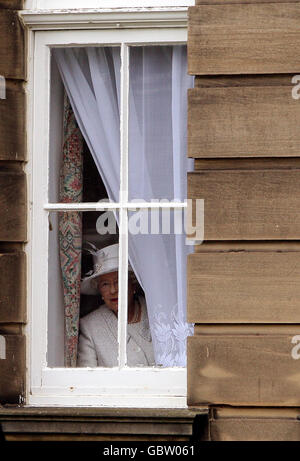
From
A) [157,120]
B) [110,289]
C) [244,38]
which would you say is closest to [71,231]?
[110,289]

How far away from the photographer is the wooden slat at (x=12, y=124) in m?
4.95

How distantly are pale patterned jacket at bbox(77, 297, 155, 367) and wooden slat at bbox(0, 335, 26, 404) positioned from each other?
0.29 meters

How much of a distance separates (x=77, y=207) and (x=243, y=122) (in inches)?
31.7

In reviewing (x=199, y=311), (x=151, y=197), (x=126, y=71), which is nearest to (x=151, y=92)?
(x=126, y=71)

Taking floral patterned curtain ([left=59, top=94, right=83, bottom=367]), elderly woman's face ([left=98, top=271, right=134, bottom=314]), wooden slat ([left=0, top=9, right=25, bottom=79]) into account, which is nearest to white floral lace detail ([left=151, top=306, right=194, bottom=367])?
elderly woman's face ([left=98, top=271, right=134, bottom=314])

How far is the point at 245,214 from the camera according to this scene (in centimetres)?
478

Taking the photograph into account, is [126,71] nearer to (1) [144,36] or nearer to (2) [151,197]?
(1) [144,36]

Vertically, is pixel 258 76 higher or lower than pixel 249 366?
higher

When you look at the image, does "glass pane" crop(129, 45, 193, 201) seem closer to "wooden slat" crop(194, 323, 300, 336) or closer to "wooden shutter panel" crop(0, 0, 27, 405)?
"wooden shutter panel" crop(0, 0, 27, 405)

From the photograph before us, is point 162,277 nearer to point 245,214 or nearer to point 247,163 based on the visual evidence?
point 245,214

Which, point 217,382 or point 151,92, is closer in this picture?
point 217,382

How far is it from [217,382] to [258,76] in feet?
4.12

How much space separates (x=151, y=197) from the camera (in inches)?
199

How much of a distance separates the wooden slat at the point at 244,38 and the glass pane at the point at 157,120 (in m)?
0.22
